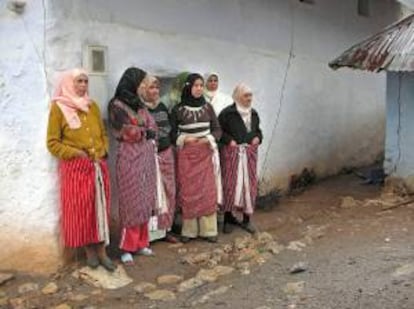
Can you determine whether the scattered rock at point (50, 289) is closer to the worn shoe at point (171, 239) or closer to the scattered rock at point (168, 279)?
the scattered rock at point (168, 279)

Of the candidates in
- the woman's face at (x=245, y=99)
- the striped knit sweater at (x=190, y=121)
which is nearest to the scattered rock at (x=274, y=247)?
the striped knit sweater at (x=190, y=121)

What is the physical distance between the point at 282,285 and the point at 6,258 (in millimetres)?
2307

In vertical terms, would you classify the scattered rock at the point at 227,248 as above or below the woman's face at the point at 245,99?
below

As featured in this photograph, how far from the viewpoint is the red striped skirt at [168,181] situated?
254 inches

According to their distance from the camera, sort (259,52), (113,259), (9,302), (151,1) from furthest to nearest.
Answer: (259,52), (151,1), (113,259), (9,302)

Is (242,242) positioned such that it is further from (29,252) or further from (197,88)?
(29,252)

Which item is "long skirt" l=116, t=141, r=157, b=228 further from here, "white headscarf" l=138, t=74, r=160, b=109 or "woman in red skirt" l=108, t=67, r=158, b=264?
"white headscarf" l=138, t=74, r=160, b=109

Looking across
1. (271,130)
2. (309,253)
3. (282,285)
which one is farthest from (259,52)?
(282,285)

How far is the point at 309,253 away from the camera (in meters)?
6.33

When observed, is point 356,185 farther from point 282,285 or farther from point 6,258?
point 6,258

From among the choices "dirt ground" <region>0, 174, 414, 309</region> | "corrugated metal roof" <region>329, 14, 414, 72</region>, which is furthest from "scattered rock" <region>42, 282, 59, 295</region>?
"corrugated metal roof" <region>329, 14, 414, 72</region>

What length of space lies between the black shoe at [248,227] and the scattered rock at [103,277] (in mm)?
1929

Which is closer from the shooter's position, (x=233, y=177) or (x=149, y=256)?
(x=149, y=256)

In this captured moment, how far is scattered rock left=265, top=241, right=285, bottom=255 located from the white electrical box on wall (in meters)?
2.02
